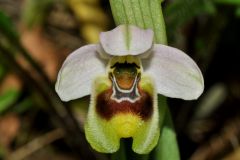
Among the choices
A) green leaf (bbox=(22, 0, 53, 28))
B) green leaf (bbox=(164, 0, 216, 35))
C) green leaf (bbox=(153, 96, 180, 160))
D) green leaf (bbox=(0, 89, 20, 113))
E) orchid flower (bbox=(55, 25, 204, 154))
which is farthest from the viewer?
green leaf (bbox=(22, 0, 53, 28))

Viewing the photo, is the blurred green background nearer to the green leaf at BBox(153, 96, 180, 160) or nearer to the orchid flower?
the green leaf at BBox(153, 96, 180, 160)

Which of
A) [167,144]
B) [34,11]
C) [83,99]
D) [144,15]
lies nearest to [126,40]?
[144,15]

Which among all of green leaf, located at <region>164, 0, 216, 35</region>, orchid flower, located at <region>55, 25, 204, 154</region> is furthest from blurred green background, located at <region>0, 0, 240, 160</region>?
orchid flower, located at <region>55, 25, 204, 154</region>

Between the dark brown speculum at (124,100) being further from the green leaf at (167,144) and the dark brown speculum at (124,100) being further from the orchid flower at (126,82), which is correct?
the green leaf at (167,144)

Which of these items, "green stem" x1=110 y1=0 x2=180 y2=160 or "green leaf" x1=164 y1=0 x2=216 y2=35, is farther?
"green leaf" x1=164 y1=0 x2=216 y2=35

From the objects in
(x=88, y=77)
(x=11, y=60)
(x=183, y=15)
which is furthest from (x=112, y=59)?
(x=11, y=60)

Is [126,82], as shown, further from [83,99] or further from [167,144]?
[83,99]

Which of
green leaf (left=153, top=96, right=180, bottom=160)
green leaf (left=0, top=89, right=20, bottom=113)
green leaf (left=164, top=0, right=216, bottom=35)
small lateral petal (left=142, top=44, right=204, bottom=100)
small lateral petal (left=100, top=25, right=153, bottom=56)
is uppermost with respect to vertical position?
small lateral petal (left=100, top=25, right=153, bottom=56)
